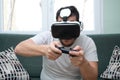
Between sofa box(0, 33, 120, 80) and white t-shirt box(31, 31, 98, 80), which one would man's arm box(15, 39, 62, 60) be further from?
sofa box(0, 33, 120, 80)

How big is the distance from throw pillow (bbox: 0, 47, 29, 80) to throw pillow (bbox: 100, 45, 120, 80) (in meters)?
0.68

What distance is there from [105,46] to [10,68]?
925mm

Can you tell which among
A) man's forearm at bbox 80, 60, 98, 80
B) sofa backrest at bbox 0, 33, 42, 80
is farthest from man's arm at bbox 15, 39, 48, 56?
sofa backrest at bbox 0, 33, 42, 80

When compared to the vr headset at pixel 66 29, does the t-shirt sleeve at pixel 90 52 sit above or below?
below

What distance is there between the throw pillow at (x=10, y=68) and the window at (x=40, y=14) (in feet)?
2.41

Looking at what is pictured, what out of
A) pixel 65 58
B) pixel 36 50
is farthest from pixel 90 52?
pixel 36 50

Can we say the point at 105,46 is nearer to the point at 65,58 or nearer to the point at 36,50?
the point at 65,58

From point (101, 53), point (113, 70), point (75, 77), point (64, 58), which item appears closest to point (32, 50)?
point (64, 58)

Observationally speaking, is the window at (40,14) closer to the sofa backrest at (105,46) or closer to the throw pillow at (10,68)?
the sofa backrest at (105,46)

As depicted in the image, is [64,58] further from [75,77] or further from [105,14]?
[105,14]

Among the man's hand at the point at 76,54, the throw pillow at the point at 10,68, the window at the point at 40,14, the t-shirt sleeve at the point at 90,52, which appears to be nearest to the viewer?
the man's hand at the point at 76,54

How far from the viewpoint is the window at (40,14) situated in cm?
253

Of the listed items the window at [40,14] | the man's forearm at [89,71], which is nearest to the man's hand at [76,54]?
the man's forearm at [89,71]

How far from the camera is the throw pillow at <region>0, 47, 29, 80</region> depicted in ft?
5.45
